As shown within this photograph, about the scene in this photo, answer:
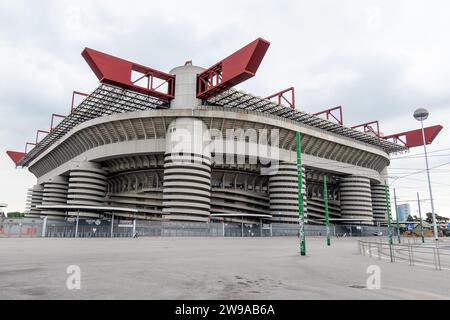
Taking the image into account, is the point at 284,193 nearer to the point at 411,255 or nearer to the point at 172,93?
the point at 172,93

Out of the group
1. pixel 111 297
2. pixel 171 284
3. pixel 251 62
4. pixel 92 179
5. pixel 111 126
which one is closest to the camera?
pixel 111 297

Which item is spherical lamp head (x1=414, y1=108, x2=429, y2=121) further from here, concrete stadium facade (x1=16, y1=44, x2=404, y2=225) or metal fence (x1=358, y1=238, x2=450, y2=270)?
metal fence (x1=358, y1=238, x2=450, y2=270)

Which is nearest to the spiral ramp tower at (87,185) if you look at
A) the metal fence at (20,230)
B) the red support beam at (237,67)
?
the metal fence at (20,230)

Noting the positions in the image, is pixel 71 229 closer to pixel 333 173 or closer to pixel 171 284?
pixel 171 284

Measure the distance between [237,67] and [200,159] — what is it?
15209 millimetres

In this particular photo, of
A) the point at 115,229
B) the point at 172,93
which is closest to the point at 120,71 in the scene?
the point at 172,93

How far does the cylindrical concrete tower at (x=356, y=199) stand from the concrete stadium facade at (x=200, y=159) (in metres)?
0.21

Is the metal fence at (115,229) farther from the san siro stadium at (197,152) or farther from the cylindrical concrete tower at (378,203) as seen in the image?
the cylindrical concrete tower at (378,203)

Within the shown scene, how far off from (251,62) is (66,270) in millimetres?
32087

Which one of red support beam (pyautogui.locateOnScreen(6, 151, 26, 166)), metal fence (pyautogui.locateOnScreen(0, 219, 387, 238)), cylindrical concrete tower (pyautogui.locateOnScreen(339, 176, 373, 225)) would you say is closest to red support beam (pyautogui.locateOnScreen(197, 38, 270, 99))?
metal fence (pyautogui.locateOnScreen(0, 219, 387, 238))

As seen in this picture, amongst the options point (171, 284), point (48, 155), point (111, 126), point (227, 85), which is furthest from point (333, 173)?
point (171, 284)

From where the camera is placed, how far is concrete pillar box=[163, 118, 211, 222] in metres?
47.5

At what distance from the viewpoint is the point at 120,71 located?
43.4 m

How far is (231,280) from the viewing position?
9445mm
